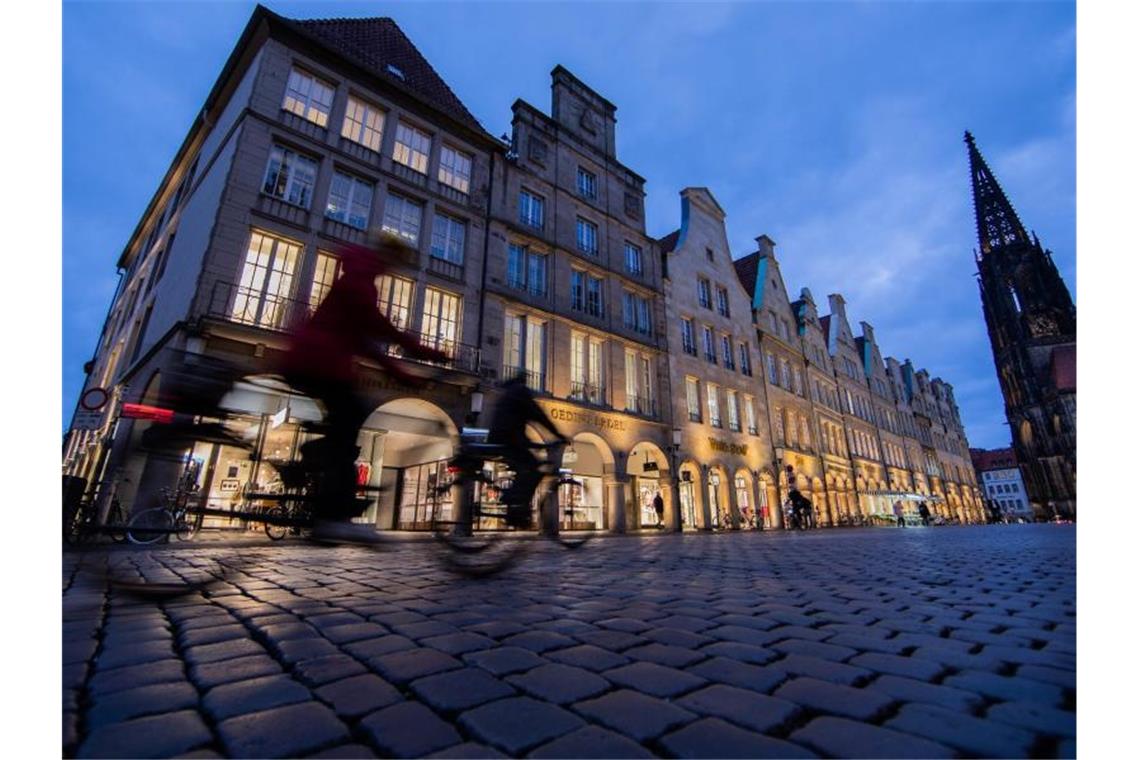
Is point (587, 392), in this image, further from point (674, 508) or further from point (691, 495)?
point (691, 495)

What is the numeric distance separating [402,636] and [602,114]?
24.6 m

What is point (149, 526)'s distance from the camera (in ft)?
22.6

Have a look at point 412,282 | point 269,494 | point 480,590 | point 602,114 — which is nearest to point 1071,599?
point 480,590

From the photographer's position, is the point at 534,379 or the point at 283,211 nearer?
the point at 283,211

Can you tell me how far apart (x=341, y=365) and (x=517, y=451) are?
208cm

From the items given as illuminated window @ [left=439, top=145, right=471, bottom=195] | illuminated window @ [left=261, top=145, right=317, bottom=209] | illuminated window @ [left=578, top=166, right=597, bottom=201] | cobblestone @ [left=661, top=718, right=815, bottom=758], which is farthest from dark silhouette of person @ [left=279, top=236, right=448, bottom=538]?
illuminated window @ [left=578, top=166, right=597, bottom=201]

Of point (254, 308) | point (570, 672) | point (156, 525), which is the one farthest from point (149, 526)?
point (570, 672)

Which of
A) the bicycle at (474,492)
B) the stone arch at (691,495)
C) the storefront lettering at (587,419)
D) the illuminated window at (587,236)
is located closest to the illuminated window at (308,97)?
the illuminated window at (587,236)

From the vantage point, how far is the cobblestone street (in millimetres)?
1217

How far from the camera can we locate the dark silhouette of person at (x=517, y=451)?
17.8ft

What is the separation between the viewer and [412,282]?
14.4 meters

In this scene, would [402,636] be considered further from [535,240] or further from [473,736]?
[535,240]

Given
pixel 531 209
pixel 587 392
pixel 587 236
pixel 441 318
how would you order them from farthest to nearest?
pixel 587 236 → pixel 531 209 → pixel 587 392 → pixel 441 318

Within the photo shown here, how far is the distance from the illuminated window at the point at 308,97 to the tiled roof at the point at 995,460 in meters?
110
